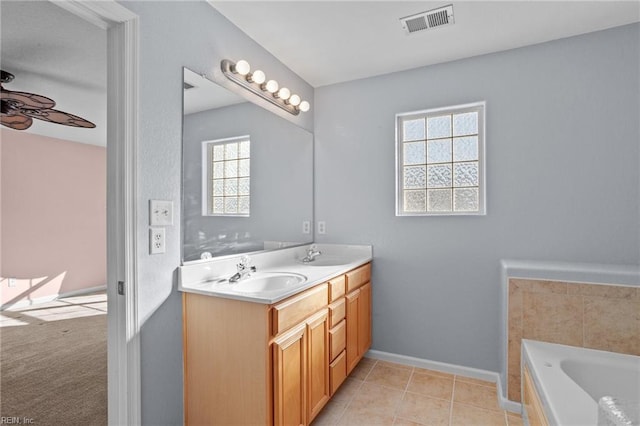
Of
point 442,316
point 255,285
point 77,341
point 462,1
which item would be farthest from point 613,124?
point 77,341

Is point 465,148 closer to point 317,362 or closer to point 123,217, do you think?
point 317,362

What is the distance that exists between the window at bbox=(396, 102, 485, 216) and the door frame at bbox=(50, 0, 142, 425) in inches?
75.7

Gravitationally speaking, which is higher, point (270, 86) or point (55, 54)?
point (55, 54)

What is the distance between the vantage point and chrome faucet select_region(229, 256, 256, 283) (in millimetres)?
1746

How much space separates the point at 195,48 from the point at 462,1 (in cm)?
153

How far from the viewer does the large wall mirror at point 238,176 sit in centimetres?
172

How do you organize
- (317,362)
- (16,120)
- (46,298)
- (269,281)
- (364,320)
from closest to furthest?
(317,362), (269,281), (364,320), (16,120), (46,298)

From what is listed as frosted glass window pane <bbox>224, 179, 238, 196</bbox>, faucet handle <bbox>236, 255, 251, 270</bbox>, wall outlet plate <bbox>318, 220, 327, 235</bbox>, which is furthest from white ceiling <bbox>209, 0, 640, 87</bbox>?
faucet handle <bbox>236, 255, 251, 270</bbox>

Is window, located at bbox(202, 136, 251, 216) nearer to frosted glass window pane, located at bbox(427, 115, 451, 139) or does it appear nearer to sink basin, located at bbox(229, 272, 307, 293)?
sink basin, located at bbox(229, 272, 307, 293)

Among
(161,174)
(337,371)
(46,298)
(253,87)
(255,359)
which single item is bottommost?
(46,298)

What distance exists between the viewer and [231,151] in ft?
6.72

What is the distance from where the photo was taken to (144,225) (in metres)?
1.44

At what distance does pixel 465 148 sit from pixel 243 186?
170 cm

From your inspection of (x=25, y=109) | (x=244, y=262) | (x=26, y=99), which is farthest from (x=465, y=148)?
(x=25, y=109)
